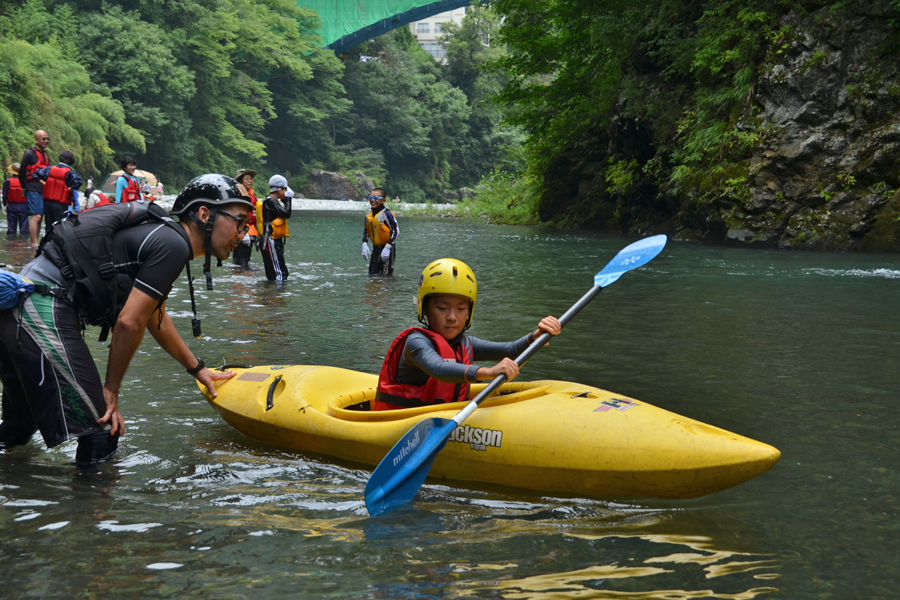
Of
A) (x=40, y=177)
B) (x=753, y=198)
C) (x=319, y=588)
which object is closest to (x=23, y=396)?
(x=319, y=588)

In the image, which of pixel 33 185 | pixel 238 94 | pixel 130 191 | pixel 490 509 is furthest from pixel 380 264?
pixel 238 94

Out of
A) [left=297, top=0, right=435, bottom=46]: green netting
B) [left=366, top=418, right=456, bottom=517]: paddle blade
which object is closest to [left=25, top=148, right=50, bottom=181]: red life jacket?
[left=366, top=418, right=456, bottom=517]: paddle blade

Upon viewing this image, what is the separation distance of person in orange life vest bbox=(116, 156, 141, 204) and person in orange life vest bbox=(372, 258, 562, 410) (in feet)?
36.3

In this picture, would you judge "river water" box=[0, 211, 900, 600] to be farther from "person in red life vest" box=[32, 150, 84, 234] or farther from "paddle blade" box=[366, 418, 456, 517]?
"person in red life vest" box=[32, 150, 84, 234]

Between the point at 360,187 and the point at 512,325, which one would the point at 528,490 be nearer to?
the point at 512,325

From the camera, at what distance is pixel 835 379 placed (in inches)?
219

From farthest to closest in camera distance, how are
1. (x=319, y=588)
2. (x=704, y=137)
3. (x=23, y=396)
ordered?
(x=704, y=137), (x=23, y=396), (x=319, y=588)

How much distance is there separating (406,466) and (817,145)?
1506 centimetres

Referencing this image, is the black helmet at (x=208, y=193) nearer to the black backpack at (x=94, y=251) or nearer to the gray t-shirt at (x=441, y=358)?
the black backpack at (x=94, y=251)

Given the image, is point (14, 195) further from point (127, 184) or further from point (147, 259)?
point (147, 259)

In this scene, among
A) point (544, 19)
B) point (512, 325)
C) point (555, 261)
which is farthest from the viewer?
point (544, 19)

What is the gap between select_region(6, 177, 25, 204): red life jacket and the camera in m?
15.3

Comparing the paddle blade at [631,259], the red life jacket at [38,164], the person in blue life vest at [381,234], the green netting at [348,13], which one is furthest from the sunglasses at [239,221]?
the green netting at [348,13]

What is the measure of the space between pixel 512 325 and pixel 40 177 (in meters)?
9.41
